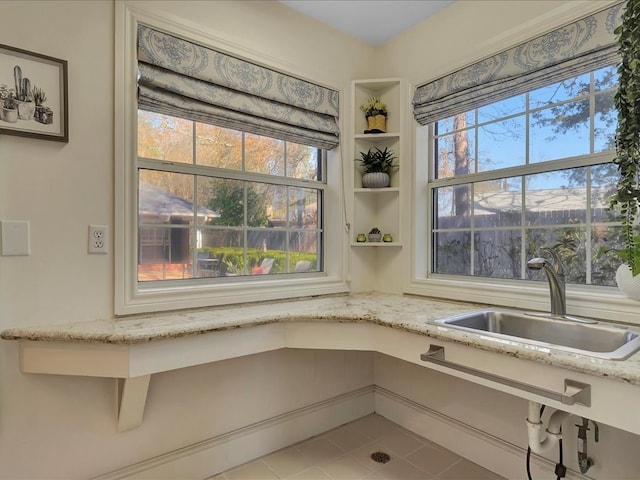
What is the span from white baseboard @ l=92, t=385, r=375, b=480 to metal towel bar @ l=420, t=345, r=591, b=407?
103cm

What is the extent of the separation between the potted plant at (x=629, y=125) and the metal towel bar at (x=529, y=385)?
56 centimetres

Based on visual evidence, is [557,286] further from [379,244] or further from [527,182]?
[379,244]

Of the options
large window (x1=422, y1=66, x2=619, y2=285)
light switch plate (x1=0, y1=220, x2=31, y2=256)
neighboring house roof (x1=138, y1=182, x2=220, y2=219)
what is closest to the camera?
light switch plate (x1=0, y1=220, x2=31, y2=256)

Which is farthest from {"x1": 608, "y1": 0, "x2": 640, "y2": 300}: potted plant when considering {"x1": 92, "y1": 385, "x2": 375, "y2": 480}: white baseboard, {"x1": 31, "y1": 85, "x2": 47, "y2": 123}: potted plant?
{"x1": 31, "y1": 85, "x2": 47, "y2": 123}: potted plant

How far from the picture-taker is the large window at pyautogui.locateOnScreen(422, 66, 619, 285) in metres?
1.60

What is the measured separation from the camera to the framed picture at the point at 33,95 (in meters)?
1.29

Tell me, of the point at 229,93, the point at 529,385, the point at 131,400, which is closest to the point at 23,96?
the point at 229,93

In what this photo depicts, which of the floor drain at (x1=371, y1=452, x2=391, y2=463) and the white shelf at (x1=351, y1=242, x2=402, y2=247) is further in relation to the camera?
the white shelf at (x1=351, y1=242, x2=402, y2=247)

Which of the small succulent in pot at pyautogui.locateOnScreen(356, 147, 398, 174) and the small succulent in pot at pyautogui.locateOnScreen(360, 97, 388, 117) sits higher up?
the small succulent in pot at pyautogui.locateOnScreen(360, 97, 388, 117)

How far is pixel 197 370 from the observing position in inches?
67.3

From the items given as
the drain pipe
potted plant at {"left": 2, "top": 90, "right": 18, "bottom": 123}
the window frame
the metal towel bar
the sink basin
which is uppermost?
potted plant at {"left": 2, "top": 90, "right": 18, "bottom": 123}

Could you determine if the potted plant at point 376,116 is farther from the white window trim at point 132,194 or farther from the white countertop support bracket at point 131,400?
the white countertop support bracket at point 131,400

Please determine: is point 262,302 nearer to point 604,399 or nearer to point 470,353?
point 470,353

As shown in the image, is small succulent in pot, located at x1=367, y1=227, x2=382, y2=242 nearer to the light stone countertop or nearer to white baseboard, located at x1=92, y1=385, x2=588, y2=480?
the light stone countertop
